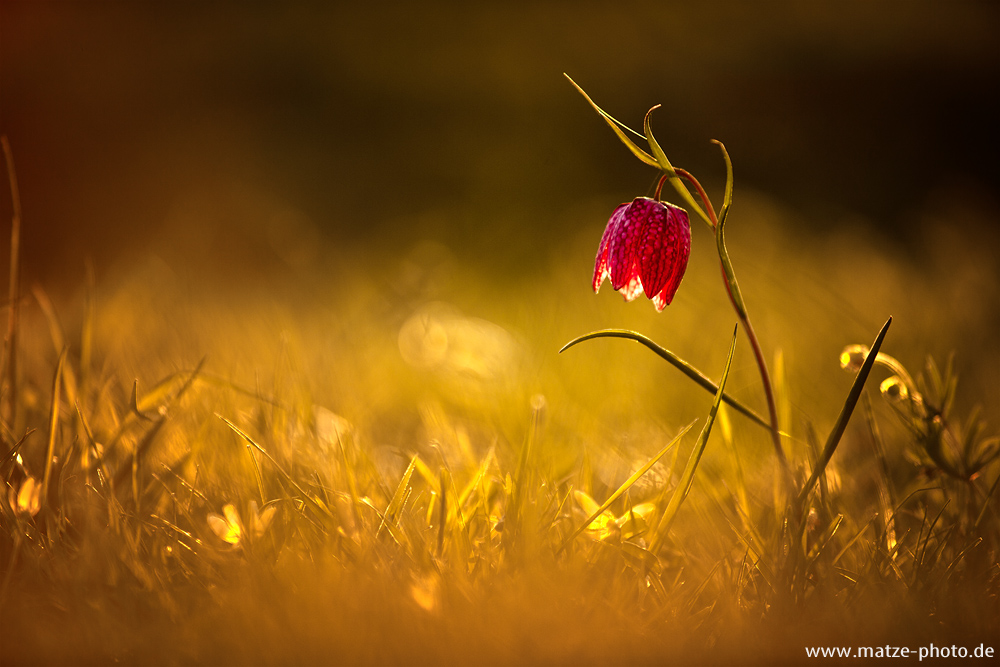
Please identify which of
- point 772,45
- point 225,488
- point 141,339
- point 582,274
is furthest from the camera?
point 772,45

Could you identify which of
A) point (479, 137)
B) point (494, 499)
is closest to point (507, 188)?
point (479, 137)

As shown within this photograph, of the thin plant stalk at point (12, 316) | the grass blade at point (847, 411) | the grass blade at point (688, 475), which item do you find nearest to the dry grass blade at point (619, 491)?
the grass blade at point (688, 475)

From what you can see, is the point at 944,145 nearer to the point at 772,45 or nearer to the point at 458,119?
the point at 772,45

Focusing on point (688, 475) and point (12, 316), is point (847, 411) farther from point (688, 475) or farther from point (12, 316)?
point (12, 316)

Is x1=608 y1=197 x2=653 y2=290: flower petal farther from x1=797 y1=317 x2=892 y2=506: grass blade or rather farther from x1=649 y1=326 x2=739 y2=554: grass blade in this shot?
x1=797 y1=317 x2=892 y2=506: grass blade

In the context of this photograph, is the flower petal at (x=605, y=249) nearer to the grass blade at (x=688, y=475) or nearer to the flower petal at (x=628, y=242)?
the flower petal at (x=628, y=242)

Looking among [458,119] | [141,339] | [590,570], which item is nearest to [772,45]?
[458,119]

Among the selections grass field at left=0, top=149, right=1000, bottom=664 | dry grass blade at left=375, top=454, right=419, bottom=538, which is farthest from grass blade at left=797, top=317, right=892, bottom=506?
dry grass blade at left=375, top=454, right=419, bottom=538
